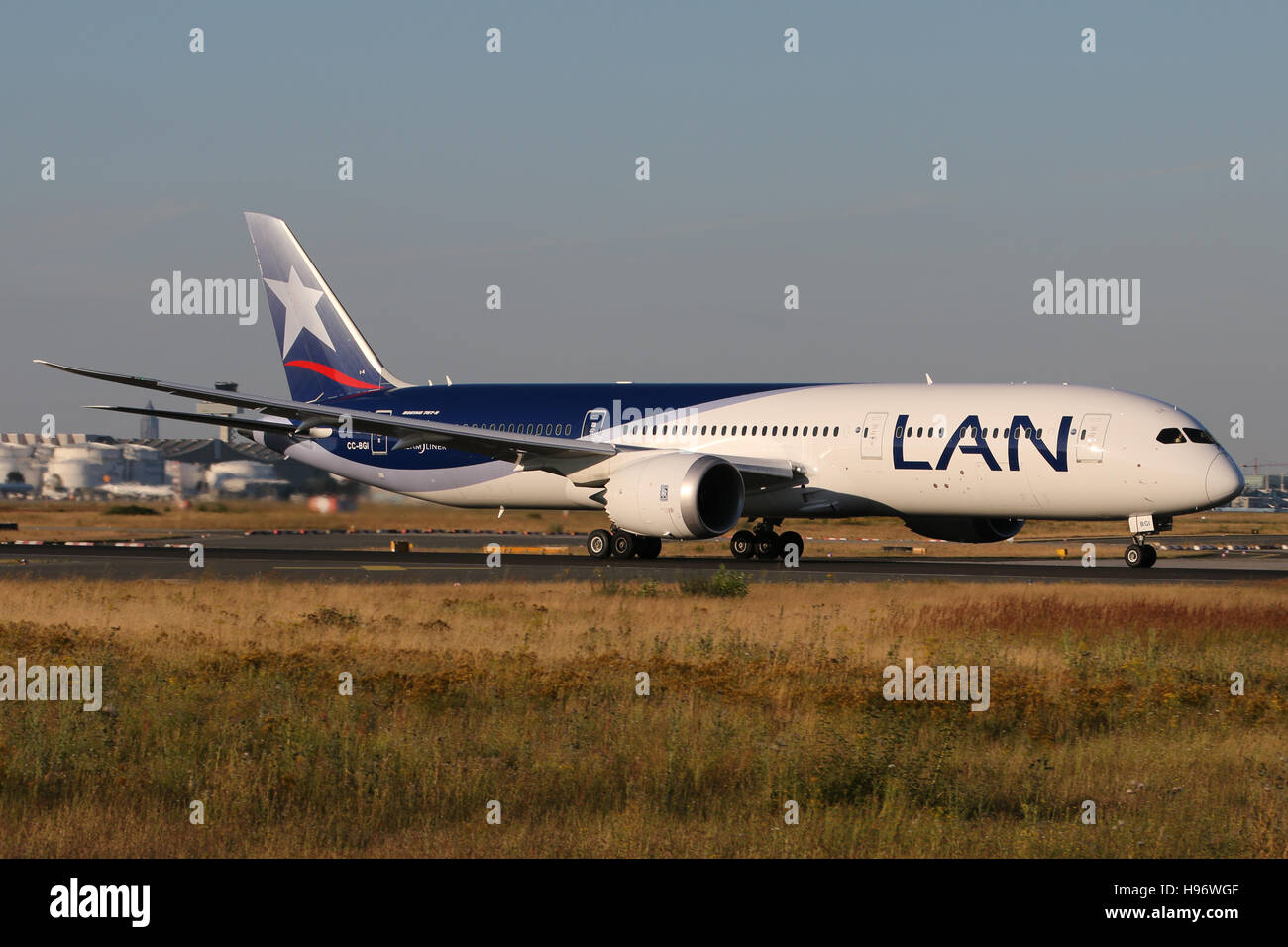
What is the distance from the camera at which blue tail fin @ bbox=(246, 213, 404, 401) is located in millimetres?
45125

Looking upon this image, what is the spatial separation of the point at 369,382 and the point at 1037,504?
21.3m

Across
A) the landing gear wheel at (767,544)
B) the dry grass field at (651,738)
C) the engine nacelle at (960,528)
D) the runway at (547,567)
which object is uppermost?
the engine nacelle at (960,528)

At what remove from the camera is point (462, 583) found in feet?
92.0

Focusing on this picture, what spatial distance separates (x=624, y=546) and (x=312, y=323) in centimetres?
1419

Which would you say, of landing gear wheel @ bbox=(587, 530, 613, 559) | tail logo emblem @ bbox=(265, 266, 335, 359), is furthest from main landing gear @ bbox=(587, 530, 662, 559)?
tail logo emblem @ bbox=(265, 266, 335, 359)

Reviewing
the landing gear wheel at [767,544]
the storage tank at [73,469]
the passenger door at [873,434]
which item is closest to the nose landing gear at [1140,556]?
the passenger door at [873,434]

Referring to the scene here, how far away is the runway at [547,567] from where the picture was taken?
29906mm

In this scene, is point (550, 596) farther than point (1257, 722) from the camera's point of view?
Yes

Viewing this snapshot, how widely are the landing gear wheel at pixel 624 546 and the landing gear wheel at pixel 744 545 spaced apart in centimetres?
282

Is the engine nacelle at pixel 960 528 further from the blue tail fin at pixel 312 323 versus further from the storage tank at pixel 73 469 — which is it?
the storage tank at pixel 73 469

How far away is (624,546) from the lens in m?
36.8
